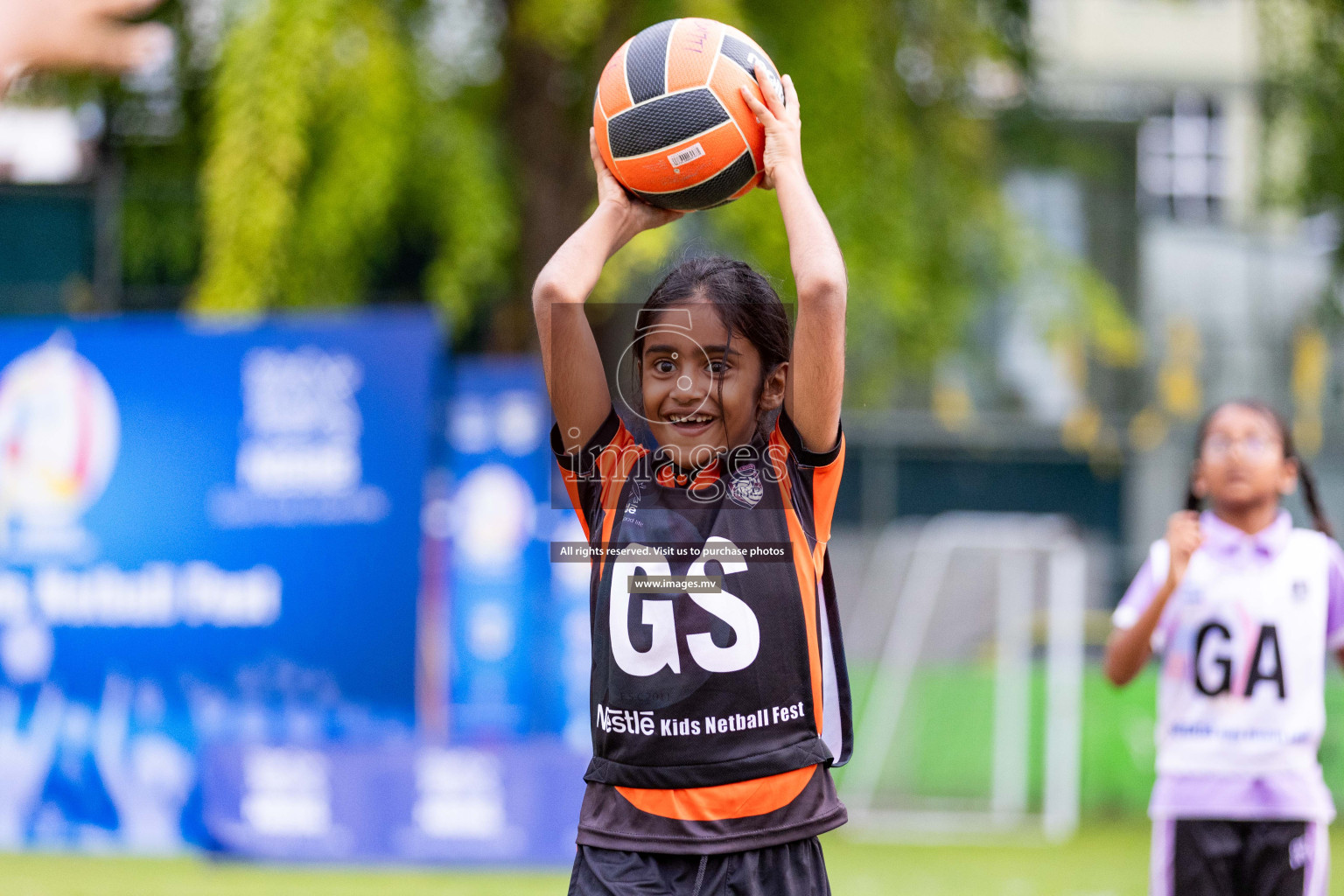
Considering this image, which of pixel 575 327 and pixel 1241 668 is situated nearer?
pixel 575 327

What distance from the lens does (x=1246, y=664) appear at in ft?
13.2

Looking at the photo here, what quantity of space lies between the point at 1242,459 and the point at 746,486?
2.01 meters

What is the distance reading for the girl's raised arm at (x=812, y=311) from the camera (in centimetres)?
245

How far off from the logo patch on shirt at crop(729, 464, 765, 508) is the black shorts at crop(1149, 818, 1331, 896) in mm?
2051

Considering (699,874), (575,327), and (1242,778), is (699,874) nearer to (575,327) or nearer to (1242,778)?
(575,327)

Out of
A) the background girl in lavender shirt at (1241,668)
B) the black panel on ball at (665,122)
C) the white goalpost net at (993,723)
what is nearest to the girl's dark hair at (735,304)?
the black panel on ball at (665,122)

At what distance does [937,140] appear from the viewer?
8.66 meters

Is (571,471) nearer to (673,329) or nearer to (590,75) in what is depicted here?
(673,329)

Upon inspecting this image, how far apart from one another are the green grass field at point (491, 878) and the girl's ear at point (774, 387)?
492cm

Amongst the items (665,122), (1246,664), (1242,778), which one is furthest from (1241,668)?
(665,122)

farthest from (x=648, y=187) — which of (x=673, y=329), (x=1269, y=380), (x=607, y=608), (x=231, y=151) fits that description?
(x=1269, y=380)

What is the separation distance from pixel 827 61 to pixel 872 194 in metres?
0.79

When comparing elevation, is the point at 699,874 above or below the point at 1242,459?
below

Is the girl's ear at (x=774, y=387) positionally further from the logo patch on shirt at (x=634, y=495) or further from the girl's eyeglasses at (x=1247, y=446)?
the girl's eyeglasses at (x=1247, y=446)
